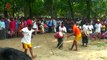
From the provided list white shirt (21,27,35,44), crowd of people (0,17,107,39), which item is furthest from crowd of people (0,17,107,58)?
white shirt (21,27,35,44)

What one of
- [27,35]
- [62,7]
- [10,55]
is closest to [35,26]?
[27,35]

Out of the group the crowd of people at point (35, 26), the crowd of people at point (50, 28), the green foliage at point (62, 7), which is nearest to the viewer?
the crowd of people at point (50, 28)

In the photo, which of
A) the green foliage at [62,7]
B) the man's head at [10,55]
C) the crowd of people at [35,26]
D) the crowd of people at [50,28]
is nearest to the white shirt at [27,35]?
the crowd of people at [50,28]

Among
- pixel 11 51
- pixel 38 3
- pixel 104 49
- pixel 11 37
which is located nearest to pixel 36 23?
pixel 11 37

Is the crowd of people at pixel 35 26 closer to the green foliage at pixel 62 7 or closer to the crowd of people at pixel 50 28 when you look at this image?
the crowd of people at pixel 50 28

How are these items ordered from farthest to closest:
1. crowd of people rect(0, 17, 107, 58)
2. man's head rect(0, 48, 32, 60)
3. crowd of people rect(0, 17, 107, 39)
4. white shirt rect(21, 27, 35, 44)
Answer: crowd of people rect(0, 17, 107, 39) → crowd of people rect(0, 17, 107, 58) → white shirt rect(21, 27, 35, 44) → man's head rect(0, 48, 32, 60)

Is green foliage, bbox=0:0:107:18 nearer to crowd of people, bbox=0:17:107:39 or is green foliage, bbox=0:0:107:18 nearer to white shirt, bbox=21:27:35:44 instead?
crowd of people, bbox=0:17:107:39

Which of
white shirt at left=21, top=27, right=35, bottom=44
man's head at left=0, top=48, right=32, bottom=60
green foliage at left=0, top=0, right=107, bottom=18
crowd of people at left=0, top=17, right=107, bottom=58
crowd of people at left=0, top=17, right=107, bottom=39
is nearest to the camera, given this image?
man's head at left=0, top=48, right=32, bottom=60

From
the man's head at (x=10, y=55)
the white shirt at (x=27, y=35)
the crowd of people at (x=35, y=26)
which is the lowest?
the crowd of people at (x=35, y=26)

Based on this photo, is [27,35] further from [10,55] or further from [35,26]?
[35,26]

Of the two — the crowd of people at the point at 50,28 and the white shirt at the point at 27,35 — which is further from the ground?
the white shirt at the point at 27,35

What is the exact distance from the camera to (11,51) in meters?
1.41

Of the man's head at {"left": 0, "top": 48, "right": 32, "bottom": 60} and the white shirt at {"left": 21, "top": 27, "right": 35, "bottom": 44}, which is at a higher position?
the man's head at {"left": 0, "top": 48, "right": 32, "bottom": 60}

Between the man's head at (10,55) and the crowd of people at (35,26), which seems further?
the crowd of people at (35,26)
